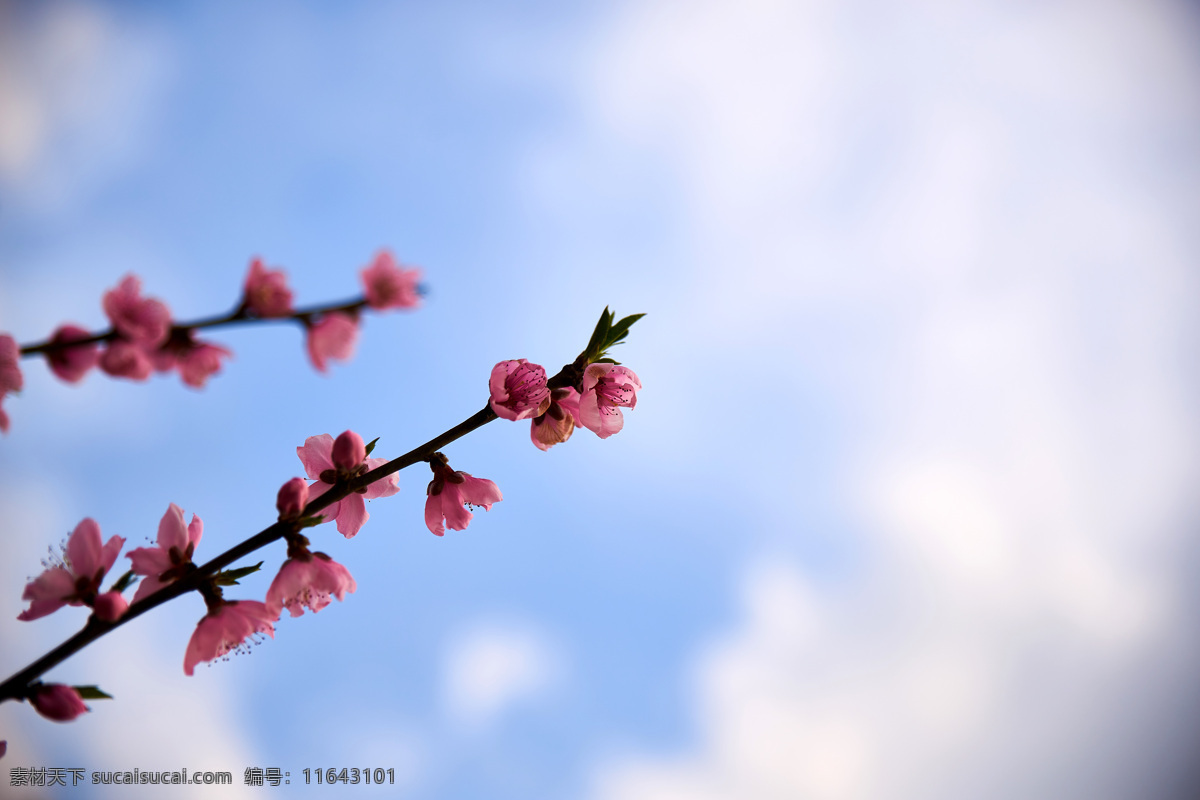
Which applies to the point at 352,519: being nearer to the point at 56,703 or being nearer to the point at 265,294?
the point at 56,703

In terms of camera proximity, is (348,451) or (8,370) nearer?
(8,370)

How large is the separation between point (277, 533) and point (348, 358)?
1.22ft

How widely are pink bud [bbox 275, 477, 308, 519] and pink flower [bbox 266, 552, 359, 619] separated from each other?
0.27 feet

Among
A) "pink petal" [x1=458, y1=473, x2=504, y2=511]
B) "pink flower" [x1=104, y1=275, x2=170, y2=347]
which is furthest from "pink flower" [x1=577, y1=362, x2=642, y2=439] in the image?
"pink flower" [x1=104, y1=275, x2=170, y2=347]

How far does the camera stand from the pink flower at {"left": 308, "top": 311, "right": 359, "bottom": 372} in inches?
23.4

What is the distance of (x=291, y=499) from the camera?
2.77 feet

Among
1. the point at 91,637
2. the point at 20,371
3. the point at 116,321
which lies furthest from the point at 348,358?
the point at 91,637

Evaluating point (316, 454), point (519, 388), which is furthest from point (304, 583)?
point (519, 388)

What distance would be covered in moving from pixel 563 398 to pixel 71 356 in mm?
625

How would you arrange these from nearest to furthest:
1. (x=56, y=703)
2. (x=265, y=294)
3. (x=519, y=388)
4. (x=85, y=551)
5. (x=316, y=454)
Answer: (x=265, y=294) < (x=56, y=703) < (x=85, y=551) < (x=519, y=388) < (x=316, y=454)

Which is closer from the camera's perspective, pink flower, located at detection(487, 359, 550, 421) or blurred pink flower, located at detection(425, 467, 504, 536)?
pink flower, located at detection(487, 359, 550, 421)

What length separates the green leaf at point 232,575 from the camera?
878 mm

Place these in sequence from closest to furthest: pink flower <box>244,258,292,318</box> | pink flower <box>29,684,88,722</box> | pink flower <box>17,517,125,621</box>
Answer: pink flower <box>244,258,292,318</box>, pink flower <box>29,684,88,722</box>, pink flower <box>17,517,125,621</box>

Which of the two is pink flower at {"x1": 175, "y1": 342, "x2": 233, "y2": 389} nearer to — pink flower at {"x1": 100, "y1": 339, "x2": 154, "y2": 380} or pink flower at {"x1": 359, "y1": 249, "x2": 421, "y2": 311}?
pink flower at {"x1": 100, "y1": 339, "x2": 154, "y2": 380}
